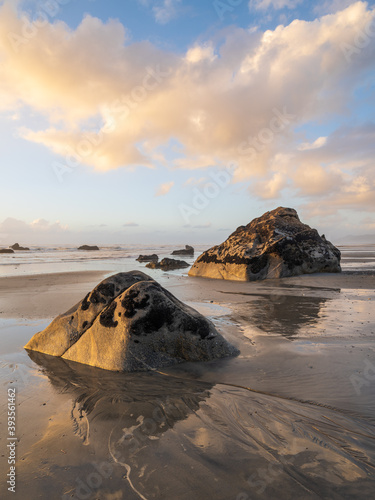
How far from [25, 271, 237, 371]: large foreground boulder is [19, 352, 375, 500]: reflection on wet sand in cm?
75

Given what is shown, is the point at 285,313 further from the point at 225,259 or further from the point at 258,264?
the point at 225,259

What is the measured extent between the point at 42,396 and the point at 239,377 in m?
2.19

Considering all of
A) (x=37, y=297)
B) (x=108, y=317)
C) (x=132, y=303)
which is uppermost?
(x=132, y=303)

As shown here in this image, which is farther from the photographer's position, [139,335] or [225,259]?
[225,259]

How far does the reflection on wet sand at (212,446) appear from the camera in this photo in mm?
1882

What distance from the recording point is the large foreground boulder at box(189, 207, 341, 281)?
13148mm

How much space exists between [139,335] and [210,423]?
181 cm

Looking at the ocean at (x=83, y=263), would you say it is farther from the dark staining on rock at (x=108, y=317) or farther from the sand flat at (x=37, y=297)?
the dark staining on rock at (x=108, y=317)

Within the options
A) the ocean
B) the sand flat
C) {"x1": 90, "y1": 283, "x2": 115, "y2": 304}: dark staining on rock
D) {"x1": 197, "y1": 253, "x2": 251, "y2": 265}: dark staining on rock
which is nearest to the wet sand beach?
{"x1": 90, "y1": 283, "x2": 115, "y2": 304}: dark staining on rock

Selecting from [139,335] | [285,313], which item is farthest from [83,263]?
[139,335]

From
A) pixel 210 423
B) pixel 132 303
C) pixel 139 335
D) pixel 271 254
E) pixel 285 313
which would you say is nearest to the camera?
pixel 210 423

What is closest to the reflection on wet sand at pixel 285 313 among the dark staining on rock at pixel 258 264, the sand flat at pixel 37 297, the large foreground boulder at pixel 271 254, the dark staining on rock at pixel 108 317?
the dark staining on rock at pixel 108 317

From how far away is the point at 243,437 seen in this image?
240 centimetres

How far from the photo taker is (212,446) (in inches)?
90.3
